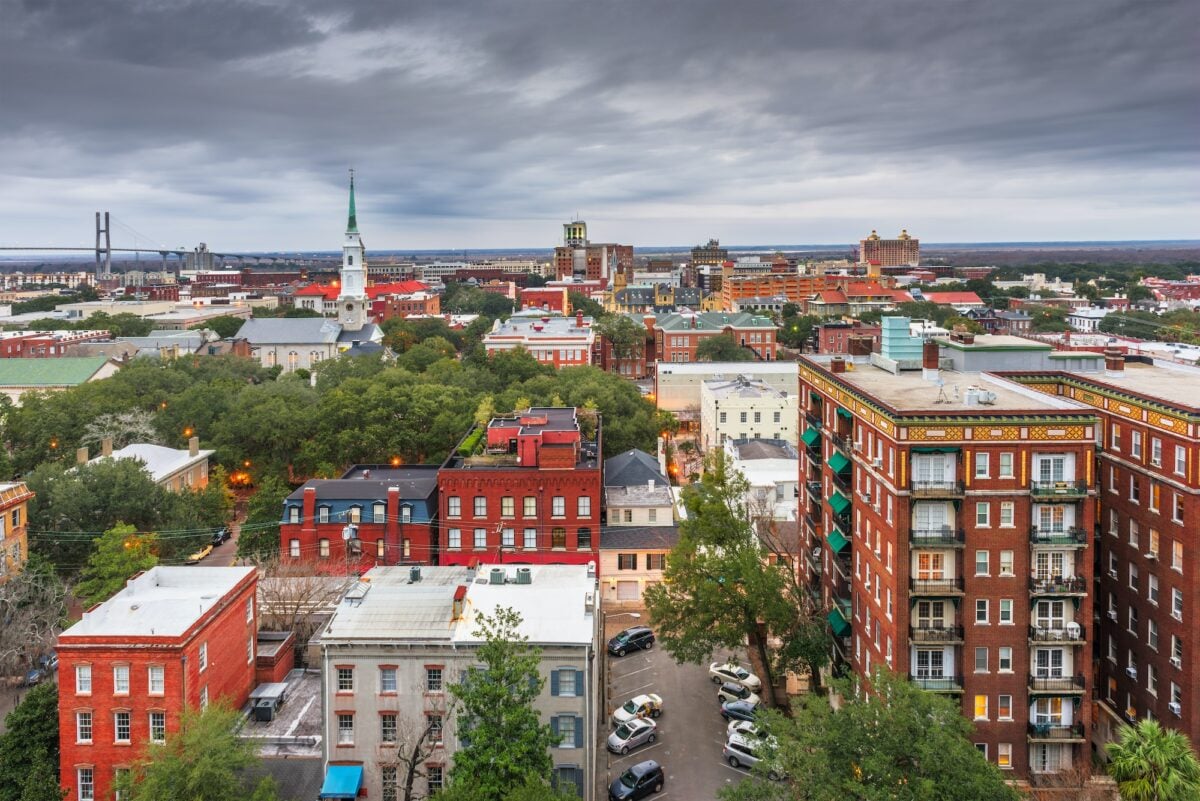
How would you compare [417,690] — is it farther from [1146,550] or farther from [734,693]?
[1146,550]

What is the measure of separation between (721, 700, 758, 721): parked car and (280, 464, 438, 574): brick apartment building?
2187 cm

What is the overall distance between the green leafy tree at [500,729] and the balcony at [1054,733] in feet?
59.2

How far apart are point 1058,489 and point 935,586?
5.70m

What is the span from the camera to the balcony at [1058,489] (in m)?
34.5

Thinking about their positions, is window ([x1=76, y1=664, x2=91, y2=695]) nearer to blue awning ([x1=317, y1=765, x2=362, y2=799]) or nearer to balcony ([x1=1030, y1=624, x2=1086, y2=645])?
blue awning ([x1=317, y1=765, x2=362, y2=799])

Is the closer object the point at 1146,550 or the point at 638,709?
the point at 1146,550

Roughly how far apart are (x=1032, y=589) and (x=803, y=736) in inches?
470

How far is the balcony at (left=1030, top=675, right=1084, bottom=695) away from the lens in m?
35.2

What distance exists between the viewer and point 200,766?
2922 cm

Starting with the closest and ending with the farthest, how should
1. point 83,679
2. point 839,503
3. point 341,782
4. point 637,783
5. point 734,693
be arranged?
point 341,782
point 83,679
point 637,783
point 839,503
point 734,693

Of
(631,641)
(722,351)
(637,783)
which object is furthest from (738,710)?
(722,351)

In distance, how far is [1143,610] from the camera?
122 ft

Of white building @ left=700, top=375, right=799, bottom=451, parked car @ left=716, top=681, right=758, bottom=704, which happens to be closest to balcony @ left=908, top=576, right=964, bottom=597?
parked car @ left=716, top=681, right=758, bottom=704

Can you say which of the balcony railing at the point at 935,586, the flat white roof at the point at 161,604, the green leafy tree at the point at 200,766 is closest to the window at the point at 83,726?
the flat white roof at the point at 161,604
